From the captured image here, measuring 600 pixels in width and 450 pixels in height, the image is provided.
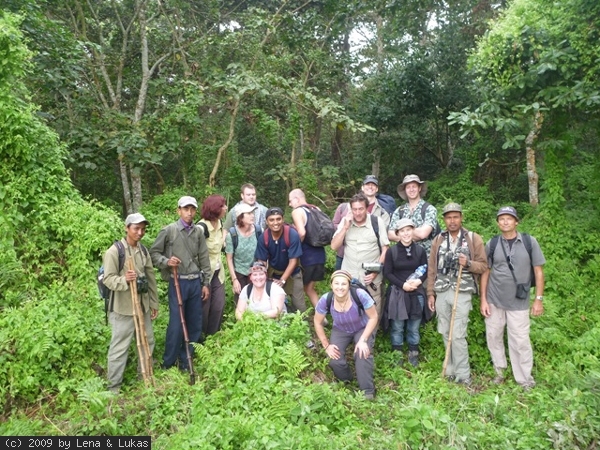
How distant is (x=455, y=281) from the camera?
16.9 feet

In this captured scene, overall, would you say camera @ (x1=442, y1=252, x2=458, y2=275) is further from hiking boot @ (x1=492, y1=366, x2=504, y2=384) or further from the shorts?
the shorts

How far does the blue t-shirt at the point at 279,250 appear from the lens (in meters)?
5.52

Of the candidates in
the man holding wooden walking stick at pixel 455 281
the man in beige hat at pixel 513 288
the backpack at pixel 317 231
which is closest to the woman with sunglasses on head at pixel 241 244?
the backpack at pixel 317 231

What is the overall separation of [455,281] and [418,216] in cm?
92

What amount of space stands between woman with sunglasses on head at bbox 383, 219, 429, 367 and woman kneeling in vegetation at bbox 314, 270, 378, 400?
641 mm

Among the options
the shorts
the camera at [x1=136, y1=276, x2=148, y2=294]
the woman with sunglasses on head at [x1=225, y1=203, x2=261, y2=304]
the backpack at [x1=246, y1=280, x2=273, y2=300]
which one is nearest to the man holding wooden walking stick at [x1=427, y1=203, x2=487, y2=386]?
the shorts

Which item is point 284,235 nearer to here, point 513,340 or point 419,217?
point 419,217

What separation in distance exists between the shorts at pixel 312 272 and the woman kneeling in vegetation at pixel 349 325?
995 millimetres

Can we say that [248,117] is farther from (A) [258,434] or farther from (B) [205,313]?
(A) [258,434]

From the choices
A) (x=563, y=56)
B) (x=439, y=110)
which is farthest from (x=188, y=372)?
(x=439, y=110)

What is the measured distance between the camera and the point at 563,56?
6387mm

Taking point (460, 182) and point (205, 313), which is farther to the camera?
point (460, 182)

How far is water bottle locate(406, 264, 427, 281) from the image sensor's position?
5.32m

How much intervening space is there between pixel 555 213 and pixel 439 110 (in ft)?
22.3
